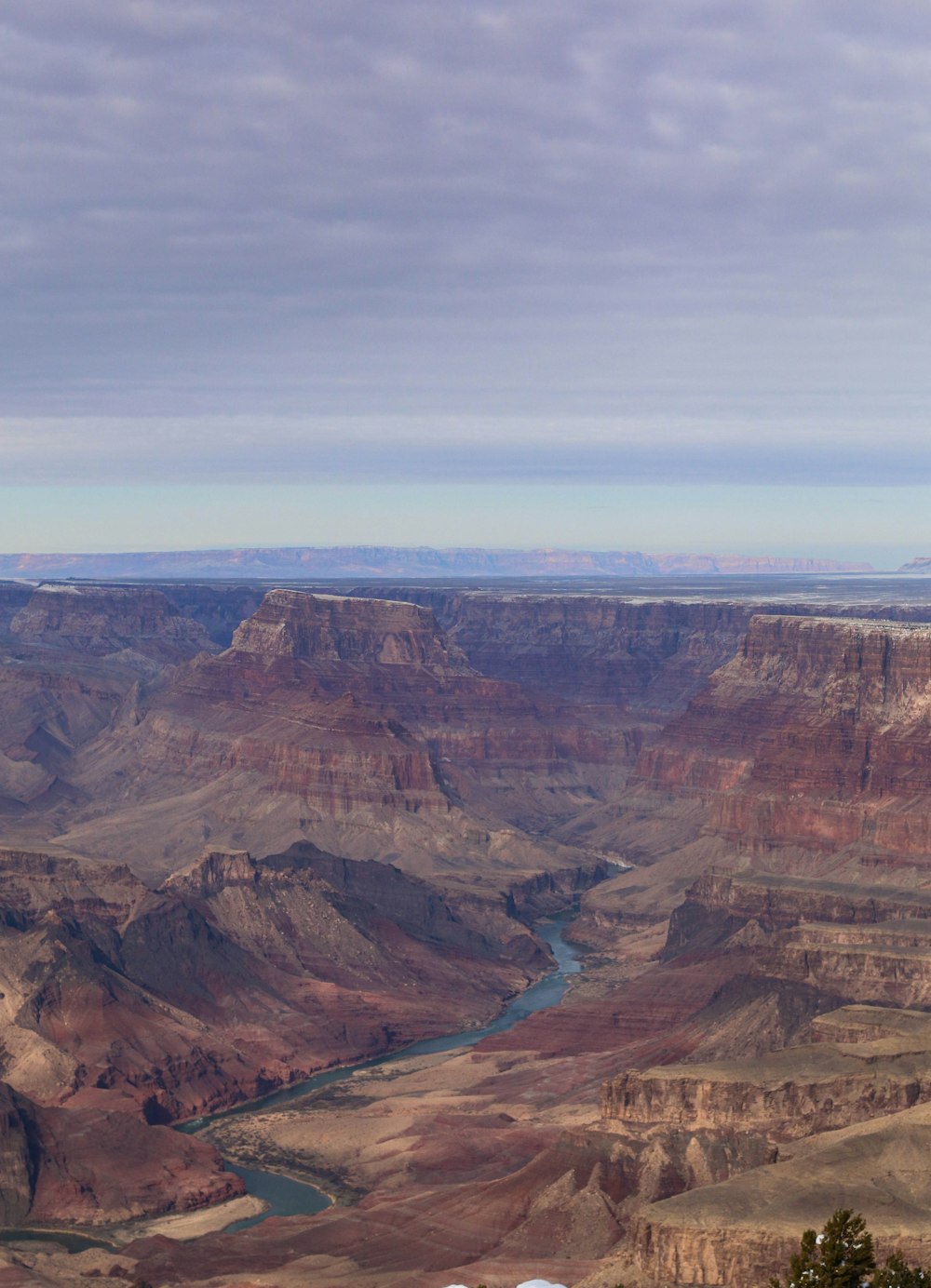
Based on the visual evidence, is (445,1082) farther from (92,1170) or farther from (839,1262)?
(839,1262)

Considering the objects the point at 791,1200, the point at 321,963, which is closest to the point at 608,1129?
the point at 791,1200

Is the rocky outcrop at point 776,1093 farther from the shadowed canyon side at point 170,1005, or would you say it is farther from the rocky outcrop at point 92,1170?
the shadowed canyon side at point 170,1005

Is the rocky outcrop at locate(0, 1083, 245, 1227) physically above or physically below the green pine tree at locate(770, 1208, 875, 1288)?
below

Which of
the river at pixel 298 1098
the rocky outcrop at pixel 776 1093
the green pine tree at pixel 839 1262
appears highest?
the green pine tree at pixel 839 1262

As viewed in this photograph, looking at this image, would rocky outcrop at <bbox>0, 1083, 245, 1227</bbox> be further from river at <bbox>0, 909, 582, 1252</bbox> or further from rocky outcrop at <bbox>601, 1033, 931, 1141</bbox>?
rocky outcrop at <bbox>601, 1033, 931, 1141</bbox>

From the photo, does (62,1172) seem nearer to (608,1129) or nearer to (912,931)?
(608,1129)

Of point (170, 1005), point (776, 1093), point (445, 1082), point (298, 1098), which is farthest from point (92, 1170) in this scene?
point (776, 1093)

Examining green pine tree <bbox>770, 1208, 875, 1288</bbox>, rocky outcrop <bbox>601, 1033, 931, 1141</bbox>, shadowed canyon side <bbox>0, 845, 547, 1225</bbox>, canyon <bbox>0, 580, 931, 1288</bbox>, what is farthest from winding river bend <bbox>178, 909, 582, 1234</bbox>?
green pine tree <bbox>770, 1208, 875, 1288</bbox>

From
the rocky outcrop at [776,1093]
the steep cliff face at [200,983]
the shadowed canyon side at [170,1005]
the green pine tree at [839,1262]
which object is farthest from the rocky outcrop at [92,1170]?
the green pine tree at [839,1262]
